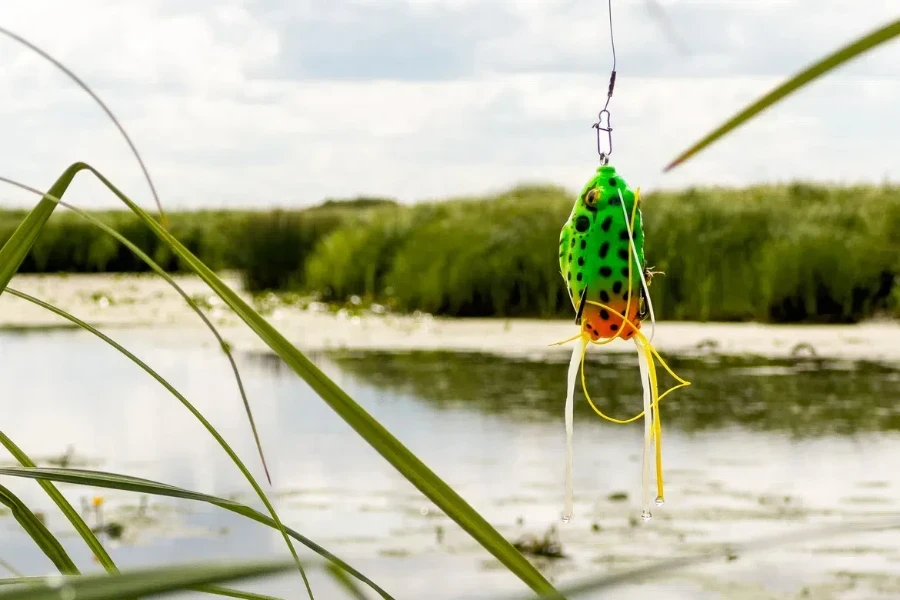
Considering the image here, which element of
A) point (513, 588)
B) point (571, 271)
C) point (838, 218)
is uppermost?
point (838, 218)

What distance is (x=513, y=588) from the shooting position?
2.65m

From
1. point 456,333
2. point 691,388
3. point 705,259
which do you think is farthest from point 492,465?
point 705,259

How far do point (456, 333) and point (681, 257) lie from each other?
1.40 m

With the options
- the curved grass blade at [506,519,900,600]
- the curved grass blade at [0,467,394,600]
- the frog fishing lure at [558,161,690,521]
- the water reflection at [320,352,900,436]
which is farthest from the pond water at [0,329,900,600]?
the curved grass blade at [506,519,900,600]

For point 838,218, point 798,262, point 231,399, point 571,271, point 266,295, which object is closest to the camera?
point 571,271

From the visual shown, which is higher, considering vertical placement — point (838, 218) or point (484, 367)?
point (838, 218)

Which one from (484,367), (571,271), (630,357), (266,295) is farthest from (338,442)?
(266,295)

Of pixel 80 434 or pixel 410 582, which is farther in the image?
pixel 80 434

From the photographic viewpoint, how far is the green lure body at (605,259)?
21.6 inches

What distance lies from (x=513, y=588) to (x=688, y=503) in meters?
0.85

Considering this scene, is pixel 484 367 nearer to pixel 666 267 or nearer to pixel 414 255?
pixel 666 267

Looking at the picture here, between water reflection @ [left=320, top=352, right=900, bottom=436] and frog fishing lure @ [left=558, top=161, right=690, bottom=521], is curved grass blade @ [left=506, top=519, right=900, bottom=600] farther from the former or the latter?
water reflection @ [left=320, top=352, right=900, bottom=436]

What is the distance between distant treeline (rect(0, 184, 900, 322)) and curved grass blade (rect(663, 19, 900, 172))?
563 centimetres

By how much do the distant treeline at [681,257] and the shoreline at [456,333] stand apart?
0.18 metres
